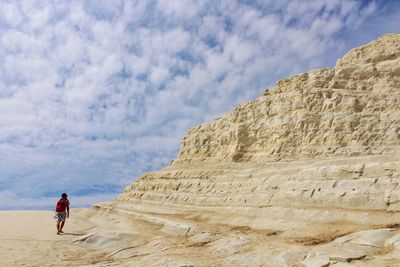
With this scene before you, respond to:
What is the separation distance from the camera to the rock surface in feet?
36.4

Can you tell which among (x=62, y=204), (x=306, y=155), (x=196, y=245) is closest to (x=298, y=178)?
(x=306, y=155)

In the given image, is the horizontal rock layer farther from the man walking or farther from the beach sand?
the man walking

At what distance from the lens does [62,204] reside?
19109mm

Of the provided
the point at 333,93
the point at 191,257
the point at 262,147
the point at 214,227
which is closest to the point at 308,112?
the point at 333,93

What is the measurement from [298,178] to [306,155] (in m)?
2.23

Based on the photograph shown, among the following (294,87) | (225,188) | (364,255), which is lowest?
(364,255)

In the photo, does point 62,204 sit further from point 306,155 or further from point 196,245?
point 306,155

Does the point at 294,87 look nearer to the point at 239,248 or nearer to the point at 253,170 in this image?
the point at 253,170

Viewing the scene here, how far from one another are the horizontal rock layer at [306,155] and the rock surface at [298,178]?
0.17 ft

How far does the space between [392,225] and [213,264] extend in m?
4.88

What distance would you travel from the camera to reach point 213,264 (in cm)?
1081

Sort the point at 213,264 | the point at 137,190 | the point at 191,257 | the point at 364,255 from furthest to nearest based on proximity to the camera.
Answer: the point at 137,190 < the point at 191,257 < the point at 213,264 < the point at 364,255

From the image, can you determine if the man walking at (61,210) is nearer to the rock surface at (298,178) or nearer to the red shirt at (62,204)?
the red shirt at (62,204)

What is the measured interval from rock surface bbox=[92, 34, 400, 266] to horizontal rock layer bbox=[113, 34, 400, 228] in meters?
0.05
